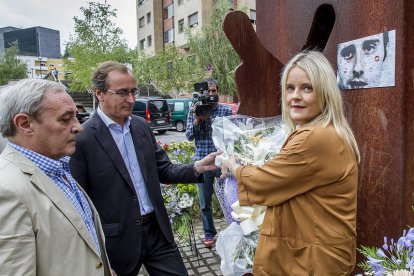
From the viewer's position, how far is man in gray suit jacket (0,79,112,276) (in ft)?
4.23

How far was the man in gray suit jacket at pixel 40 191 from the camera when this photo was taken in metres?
1.29

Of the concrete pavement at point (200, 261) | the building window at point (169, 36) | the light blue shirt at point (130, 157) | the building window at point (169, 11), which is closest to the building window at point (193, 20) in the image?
the building window at point (169, 36)

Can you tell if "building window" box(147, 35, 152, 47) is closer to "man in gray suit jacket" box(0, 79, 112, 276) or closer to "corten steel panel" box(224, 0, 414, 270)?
"corten steel panel" box(224, 0, 414, 270)

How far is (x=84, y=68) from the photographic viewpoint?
80.2ft

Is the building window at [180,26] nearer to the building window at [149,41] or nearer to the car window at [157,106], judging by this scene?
the building window at [149,41]

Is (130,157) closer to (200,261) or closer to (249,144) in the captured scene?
(249,144)

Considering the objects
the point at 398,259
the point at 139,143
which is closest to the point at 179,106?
the point at 139,143

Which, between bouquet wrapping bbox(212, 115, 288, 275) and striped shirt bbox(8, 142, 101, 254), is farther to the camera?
bouquet wrapping bbox(212, 115, 288, 275)

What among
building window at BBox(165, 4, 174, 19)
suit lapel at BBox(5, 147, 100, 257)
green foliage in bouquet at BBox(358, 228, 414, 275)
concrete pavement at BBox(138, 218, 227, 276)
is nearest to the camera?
green foliage in bouquet at BBox(358, 228, 414, 275)

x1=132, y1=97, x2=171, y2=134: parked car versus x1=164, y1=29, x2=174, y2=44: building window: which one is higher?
x1=164, y1=29, x2=174, y2=44: building window

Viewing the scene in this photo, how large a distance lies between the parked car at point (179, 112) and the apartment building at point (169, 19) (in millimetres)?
8802

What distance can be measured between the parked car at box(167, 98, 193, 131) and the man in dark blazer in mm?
17370

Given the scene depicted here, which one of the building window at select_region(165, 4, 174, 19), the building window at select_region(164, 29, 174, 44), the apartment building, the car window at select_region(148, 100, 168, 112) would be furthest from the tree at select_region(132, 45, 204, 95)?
the building window at select_region(165, 4, 174, 19)

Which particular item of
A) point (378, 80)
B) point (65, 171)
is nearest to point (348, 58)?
point (378, 80)
